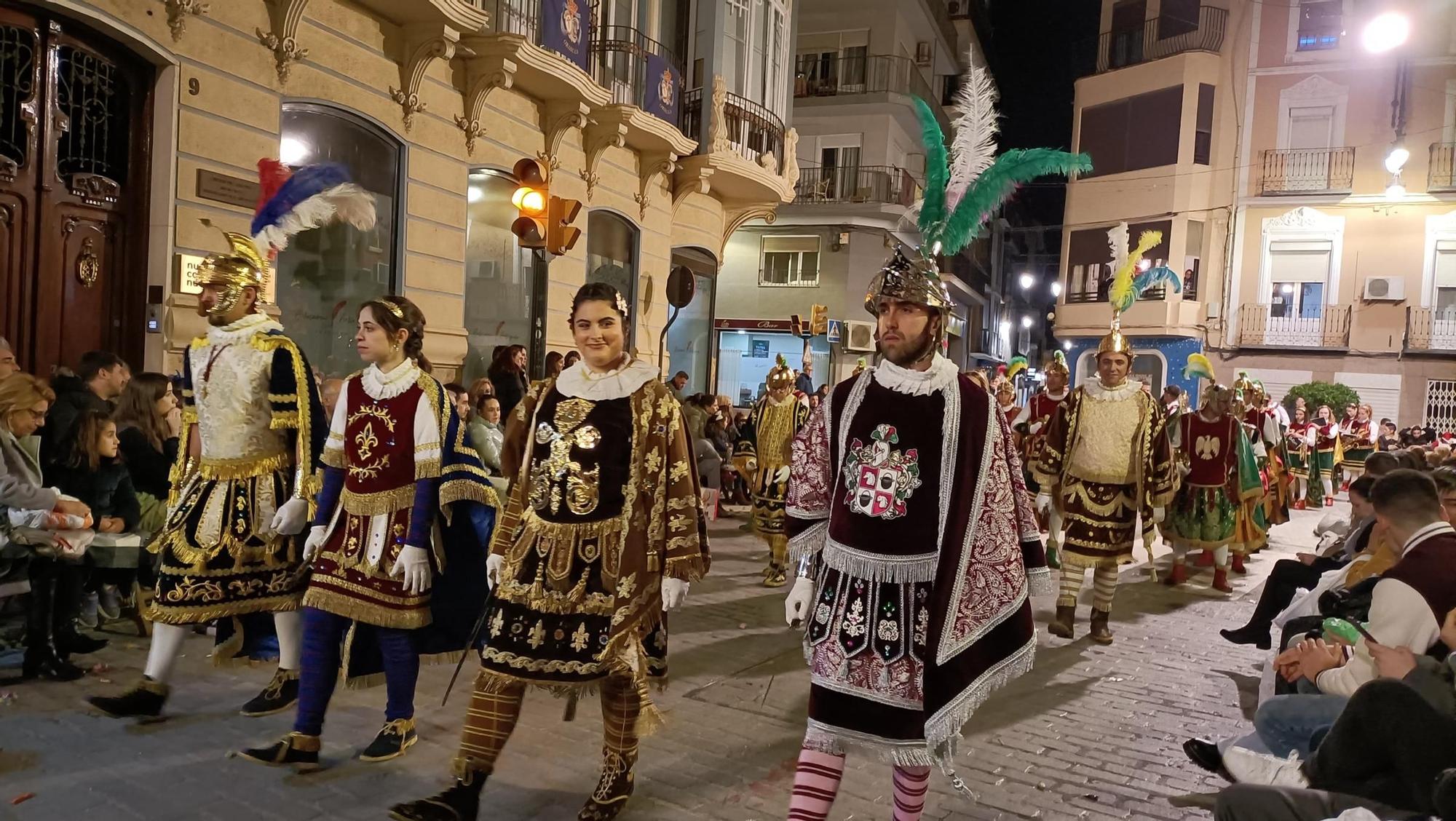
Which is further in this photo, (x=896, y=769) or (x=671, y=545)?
(x=671, y=545)

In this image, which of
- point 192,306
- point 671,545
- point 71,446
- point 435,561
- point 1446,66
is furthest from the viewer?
point 1446,66

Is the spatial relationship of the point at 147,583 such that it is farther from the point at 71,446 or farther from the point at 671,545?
the point at 671,545

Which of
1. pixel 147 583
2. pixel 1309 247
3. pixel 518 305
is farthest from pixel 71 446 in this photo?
pixel 1309 247

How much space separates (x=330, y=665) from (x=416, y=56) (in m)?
8.28

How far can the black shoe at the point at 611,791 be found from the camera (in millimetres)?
3777

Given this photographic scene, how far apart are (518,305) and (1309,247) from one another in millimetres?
23677

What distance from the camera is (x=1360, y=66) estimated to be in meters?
26.2

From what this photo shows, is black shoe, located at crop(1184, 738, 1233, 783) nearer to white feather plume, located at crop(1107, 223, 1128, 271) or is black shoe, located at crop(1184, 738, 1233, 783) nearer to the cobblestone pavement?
the cobblestone pavement

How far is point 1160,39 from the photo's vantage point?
28.9 metres

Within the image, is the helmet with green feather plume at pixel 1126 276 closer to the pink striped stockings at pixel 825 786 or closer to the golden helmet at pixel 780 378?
the golden helmet at pixel 780 378

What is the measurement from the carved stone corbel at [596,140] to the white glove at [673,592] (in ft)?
36.9

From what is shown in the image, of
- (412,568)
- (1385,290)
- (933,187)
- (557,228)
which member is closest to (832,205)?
(1385,290)

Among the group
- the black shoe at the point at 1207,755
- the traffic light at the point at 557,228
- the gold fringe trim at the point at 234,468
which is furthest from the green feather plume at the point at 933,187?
the traffic light at the point at 557,228

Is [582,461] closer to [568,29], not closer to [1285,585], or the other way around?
[1285,585]
